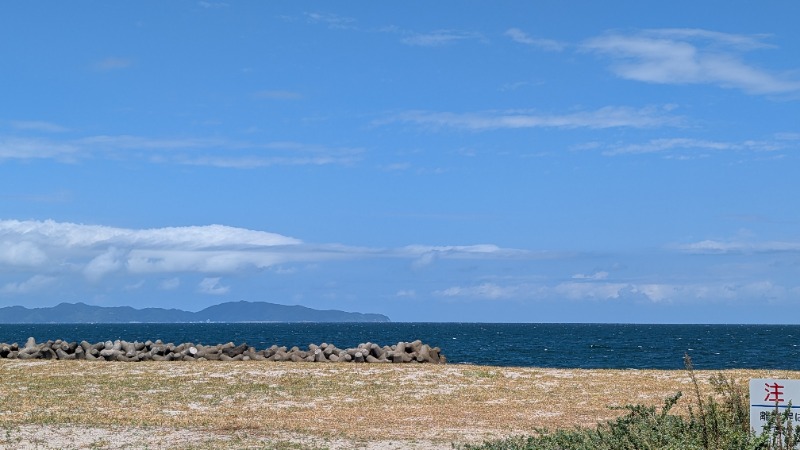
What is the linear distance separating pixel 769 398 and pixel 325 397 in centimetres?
1107

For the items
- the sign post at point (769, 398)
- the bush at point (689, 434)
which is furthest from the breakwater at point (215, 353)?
the sign post at point (769, 398)

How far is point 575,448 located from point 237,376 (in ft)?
42.9

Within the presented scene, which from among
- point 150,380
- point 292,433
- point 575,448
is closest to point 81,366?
point 150,380

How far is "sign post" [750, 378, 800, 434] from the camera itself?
9672mm

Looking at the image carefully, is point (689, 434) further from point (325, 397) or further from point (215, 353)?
point (215, 353)

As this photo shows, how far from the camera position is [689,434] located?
421 inches

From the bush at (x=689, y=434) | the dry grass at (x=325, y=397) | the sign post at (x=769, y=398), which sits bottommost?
the dry grass at (x=325, y=397)

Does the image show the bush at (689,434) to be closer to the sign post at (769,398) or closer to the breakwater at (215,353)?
the sign post at (769,398)

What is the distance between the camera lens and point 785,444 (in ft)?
31.6

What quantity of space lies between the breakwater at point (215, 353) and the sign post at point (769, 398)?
19716mm

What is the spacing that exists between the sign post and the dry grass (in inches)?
218

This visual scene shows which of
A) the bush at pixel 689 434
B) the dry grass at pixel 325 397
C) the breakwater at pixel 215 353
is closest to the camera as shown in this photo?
the bush at pixel 689 434

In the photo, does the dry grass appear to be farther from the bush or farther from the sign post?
the sign post

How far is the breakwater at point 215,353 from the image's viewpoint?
29234 mm
